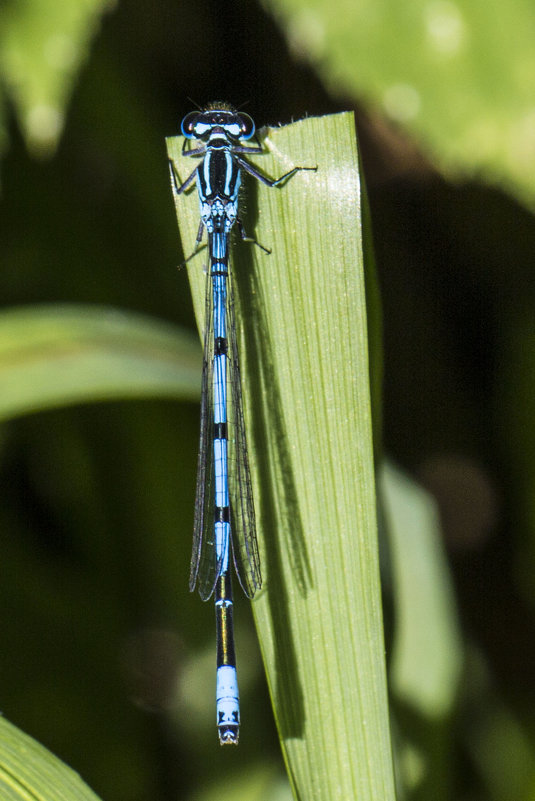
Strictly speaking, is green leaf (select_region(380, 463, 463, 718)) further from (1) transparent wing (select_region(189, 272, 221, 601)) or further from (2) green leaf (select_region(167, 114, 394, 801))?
(2) green leaf (select_region(167, 114, 394, 801))

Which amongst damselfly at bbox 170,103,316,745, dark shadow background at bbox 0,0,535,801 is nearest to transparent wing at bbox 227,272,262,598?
damselfly at bbox 170,103,316,745

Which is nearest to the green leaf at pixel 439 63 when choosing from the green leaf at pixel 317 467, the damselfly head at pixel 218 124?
the damselfly head at pixel 218 124

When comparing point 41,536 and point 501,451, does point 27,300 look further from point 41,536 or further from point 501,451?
point 501,451

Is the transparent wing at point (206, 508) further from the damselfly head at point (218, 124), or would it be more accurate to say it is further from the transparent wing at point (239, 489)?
the damselfly head at point (218, 124)

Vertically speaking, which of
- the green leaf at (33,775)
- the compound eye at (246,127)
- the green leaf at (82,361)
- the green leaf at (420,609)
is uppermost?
the compound eye at (246,127)

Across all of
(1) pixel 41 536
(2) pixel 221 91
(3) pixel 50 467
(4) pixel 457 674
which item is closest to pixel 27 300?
(3) pixel 50 467
